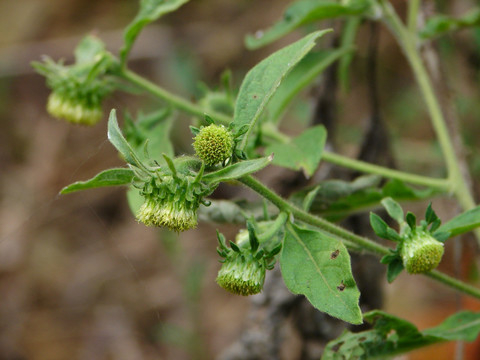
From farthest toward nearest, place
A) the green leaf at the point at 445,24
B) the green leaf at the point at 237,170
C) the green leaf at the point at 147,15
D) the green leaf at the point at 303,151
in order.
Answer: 1. the green leaf at the point at 445,24
2. the green leaf at the point at 147,15
3. the green leaf at the point at 303,151
4. the green leaf at the point at 237,170

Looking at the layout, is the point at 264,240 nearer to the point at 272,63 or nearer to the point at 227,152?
the point at 227,152

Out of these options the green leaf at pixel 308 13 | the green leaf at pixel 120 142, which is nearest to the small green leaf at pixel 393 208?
the green leaf at pixel 120 142

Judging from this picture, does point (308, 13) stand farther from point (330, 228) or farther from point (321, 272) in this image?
point (321, 272)

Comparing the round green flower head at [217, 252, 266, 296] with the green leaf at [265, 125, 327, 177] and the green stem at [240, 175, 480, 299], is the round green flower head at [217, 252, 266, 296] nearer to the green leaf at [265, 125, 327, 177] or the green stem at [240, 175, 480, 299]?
the green stem at [240, 175, 480, 299]

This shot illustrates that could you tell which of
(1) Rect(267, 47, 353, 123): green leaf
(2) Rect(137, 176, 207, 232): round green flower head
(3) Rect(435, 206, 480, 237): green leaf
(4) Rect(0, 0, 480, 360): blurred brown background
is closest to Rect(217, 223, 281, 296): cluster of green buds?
(2) Rect(137, 176, 207, 232): round green flower head

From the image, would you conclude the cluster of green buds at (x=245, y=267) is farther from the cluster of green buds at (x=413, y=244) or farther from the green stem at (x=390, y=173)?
the green stem at (x=390, y=173)

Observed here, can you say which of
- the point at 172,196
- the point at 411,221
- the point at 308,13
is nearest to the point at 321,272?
the point at 411,221

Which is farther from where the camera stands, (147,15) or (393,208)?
(147,15)
